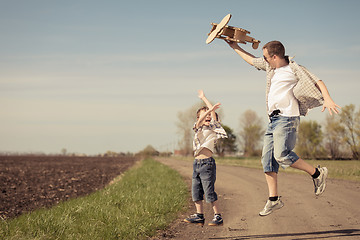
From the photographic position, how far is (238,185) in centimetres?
1578

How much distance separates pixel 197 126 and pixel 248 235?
Answer: 2.42m

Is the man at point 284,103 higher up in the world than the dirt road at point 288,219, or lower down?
higher up

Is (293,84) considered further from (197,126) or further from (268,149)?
(197,126)

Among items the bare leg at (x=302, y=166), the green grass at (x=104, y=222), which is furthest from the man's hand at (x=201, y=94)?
the green grass at (x=104, y=222)

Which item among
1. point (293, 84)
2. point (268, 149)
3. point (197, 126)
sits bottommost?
point (268, 149)

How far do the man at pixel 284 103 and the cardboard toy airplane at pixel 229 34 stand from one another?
0.29 m

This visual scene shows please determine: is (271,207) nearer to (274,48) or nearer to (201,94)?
(201,94)

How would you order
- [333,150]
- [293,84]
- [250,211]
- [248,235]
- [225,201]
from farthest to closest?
[333,150] < [225,201] < [250,211] < [248,235] < [293,84]

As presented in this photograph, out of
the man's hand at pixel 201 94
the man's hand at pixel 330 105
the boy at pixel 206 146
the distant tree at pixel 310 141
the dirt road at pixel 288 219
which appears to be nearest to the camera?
the man's hand at pixel 330 105

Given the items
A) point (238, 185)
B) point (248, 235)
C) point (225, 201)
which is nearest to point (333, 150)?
point (238, 185)

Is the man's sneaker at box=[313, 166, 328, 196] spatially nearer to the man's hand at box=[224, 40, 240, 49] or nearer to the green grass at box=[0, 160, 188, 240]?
the man's hand at box=[224, 40, 240, 49]

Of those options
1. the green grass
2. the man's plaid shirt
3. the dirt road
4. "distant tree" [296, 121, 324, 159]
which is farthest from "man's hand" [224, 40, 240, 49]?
"distant tree" [296, 121, 324, 159]

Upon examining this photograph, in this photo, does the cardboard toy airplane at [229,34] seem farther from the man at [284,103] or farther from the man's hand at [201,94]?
the man's hand at [201,94]

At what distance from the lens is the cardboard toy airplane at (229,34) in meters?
5.21
